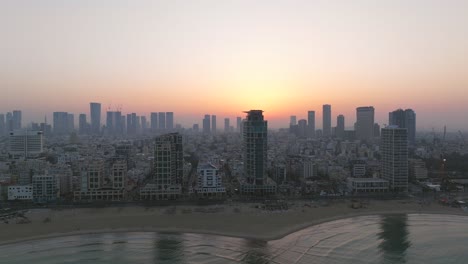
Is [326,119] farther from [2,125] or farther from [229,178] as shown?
[2,125]

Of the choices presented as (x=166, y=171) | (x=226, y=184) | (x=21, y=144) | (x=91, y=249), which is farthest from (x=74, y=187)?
(x=21, y=144)

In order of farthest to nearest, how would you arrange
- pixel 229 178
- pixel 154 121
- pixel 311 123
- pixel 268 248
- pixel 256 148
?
1. pixel 154 121
2. pixel 311 123
3. pixel 229 178
4. pixel 256 148
5. pixel 268 248

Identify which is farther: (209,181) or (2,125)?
(2,125)

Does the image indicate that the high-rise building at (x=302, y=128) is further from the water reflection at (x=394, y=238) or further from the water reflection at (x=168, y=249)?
the water reflection at (x=168, y=249)

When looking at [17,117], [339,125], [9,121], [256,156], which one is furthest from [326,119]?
[17,117]

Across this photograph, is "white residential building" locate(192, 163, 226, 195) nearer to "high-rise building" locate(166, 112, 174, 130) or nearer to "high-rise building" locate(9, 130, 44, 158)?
"high-rise building" locate(9, 130, 44, 158)

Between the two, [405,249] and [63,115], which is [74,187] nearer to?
[405,249]
